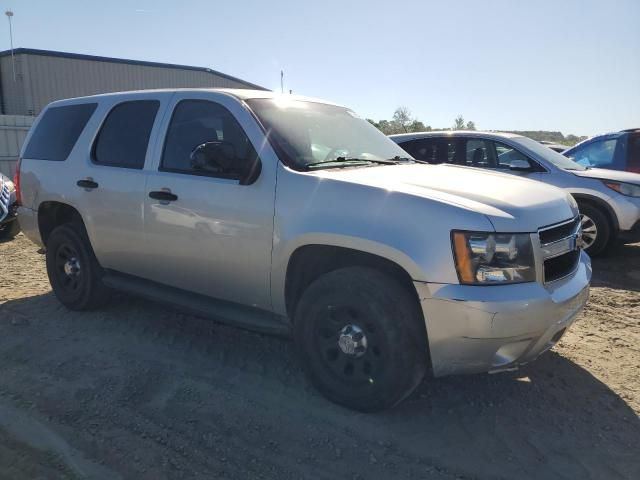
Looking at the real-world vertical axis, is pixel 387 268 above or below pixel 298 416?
above

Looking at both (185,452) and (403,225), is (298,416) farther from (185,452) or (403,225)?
(403,225)

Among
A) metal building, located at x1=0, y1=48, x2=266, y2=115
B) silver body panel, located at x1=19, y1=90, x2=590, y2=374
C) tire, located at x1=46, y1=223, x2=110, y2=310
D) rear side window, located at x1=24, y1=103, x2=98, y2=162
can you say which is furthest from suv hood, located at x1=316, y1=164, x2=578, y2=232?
metal building, located at x1=0, y1=48, x2=266, y2=115

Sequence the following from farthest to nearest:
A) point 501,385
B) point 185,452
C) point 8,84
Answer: point 8,84 < point 501,385 < point 185,452

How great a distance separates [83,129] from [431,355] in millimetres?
3734

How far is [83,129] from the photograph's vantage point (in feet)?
15.5

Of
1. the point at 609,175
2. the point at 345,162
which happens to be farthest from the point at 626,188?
the point at 345,162

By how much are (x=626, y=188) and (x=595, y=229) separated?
647 millimetres

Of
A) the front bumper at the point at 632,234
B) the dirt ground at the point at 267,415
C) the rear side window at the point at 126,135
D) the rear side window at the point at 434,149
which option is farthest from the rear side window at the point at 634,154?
the rear side window at the point at 126,135

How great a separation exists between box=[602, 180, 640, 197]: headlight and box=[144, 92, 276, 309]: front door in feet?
17.8

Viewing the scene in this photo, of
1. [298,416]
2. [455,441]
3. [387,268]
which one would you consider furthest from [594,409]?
[298,416]

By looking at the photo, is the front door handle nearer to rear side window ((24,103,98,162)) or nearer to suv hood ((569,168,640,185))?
rear side window ((24,103,98,162))

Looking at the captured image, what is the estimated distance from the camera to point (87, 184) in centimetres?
445

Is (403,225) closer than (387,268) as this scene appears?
Yes

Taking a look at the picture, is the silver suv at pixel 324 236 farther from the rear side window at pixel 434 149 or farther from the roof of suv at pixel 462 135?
the roof of suv at pixel 462 135
